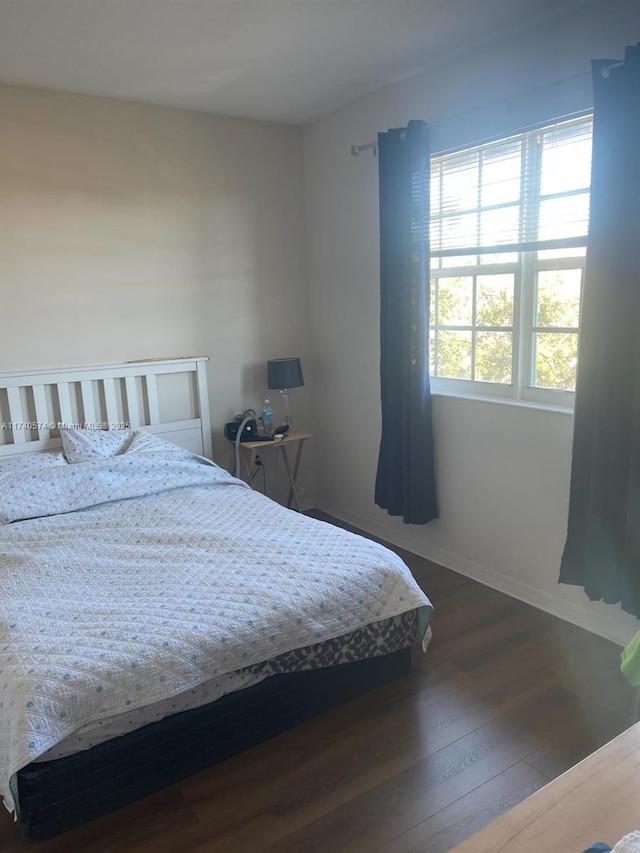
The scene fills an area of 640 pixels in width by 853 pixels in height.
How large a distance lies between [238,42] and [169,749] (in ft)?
8.90

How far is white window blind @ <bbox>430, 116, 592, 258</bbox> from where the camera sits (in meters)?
2.62

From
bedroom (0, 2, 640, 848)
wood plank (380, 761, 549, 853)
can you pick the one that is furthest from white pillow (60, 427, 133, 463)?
wood plank (380, 761, 549, 853)

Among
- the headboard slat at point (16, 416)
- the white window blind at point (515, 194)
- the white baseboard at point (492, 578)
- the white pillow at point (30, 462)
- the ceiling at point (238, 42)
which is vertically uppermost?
the ceiling at point (238, 42)

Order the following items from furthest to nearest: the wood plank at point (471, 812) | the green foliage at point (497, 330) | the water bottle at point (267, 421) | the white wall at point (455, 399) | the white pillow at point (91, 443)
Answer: the water bottle at point (267, 421)
the white pillow at point (91, 443)
the green foliage at point (497, 330)
the white wall at point (455, 399)
the wood plank at point (471, 812)

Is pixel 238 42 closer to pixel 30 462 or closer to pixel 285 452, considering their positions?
pixel 30 462

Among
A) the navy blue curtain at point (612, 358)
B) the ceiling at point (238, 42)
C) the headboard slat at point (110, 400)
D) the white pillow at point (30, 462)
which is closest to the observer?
the navy blue curtain at point (612, 358)

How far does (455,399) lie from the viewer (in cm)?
325

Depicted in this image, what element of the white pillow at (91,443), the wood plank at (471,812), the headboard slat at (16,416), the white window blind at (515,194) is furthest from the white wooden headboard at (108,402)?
the wood plank at (471,812)

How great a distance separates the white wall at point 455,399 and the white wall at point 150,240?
0.27 meters

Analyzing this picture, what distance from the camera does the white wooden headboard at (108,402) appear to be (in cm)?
324

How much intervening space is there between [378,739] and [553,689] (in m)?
0.71

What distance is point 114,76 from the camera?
3025 millimetres

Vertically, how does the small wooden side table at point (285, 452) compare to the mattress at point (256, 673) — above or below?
above

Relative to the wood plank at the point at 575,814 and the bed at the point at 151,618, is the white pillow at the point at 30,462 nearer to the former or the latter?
the bed at the point at 151,618
